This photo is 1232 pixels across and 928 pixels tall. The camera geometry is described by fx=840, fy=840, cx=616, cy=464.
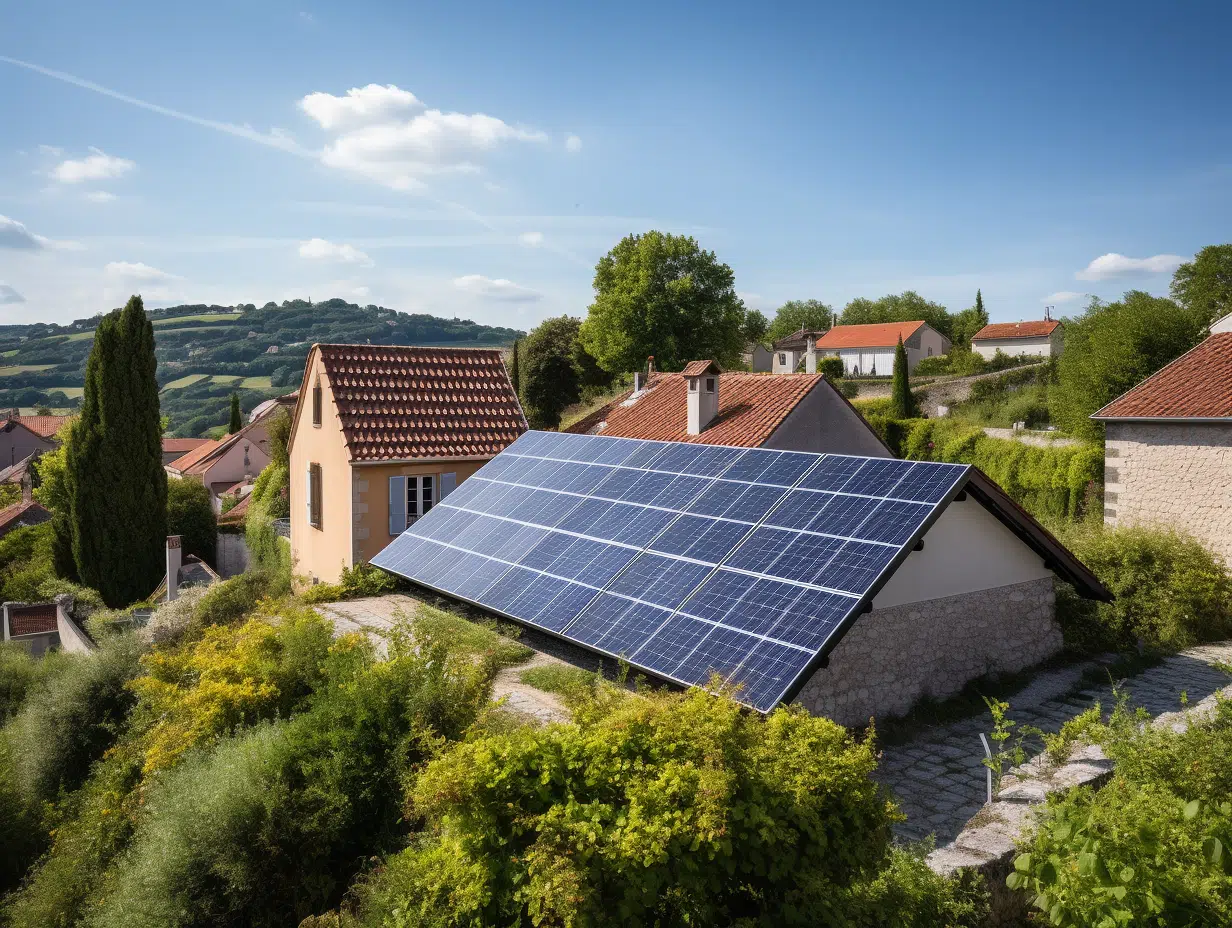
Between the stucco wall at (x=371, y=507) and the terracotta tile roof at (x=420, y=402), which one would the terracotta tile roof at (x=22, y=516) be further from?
the stucco wall at (x=371, y=507)

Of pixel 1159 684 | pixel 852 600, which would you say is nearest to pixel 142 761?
pixel 852 600

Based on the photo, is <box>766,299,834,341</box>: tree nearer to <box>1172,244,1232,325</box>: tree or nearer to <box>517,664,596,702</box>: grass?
<box>1172,244,1232,325</box>: tree

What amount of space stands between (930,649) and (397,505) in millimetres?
12367

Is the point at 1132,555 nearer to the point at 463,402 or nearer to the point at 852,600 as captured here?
the point at 852,600

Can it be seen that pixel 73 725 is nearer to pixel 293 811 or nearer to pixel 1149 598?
pixel 293 811

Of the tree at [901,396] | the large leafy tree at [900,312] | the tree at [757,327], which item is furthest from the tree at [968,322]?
the tree at [901,396]

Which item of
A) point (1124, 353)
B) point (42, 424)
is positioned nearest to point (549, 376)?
point (1124, 353)

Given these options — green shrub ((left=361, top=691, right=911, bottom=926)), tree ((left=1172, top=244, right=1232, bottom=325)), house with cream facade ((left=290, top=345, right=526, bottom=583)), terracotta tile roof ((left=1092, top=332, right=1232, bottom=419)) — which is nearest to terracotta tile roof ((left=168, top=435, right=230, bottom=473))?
house with cream facade ((left=290, top=345, right=526, bottom=583))

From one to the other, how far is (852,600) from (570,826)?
4.42m

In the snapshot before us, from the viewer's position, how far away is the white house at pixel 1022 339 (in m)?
72.8

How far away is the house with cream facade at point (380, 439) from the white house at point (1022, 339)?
201 ft

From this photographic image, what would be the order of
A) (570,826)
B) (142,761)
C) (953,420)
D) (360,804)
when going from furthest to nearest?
1. (953,420)
2. (142,761)
3. (360,804)
4. (570,826)

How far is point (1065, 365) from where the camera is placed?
34812 mm

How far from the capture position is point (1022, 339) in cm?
7550
